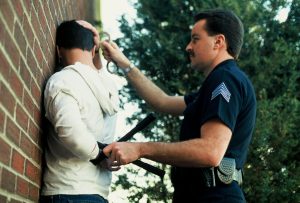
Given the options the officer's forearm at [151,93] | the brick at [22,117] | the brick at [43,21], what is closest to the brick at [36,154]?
the brick at [22,117]

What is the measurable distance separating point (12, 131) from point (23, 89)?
231 mm

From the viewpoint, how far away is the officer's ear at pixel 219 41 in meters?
2.66

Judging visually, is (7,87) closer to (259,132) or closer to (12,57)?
(12,57)

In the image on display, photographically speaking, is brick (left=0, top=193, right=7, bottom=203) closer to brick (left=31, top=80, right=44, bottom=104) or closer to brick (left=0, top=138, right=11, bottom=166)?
brick (left=0, top=138, right=11, bottom=166)

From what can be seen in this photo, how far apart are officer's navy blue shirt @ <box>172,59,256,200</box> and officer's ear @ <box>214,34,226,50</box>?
14 centimetres

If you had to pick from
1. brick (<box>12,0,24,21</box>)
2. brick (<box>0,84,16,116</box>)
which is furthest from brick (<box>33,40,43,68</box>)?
brick (<box>0,84,16,116</box>)

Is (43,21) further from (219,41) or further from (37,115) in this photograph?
(219,41)

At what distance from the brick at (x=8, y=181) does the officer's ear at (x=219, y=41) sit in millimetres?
1469

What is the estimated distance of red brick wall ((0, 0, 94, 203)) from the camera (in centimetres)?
150

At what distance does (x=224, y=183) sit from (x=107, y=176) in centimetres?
64

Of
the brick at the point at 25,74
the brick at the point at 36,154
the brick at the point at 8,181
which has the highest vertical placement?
the brick at the point at 25,74

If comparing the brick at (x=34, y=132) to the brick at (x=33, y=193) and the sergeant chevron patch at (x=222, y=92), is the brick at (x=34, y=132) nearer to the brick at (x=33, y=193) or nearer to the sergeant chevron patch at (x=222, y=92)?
the brick at (x=33, y=193)

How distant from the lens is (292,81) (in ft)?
19.3

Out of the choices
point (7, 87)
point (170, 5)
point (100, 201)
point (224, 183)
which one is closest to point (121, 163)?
point (100, 201)
